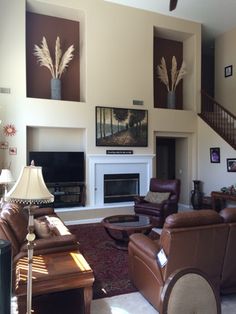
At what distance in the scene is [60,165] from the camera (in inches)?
259

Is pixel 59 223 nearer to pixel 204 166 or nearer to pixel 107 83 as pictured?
pixel 107 83

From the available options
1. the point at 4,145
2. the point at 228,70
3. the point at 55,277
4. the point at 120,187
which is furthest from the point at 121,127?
the point at 55,277

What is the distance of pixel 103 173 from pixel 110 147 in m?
0.69

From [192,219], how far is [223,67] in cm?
768

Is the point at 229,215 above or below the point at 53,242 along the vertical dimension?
above

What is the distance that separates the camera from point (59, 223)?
4141 mm

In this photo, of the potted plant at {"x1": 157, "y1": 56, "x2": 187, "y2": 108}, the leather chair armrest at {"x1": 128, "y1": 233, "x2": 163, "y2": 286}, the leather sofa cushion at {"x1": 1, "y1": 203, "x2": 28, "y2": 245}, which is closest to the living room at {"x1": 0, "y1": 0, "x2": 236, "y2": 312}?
the potted plant at {"x1": 157, "y1": 56, "x2": 187, "y2": 108}

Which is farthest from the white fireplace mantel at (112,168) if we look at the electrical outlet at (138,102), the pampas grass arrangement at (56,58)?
the pampas grass arrangement at (56,58)

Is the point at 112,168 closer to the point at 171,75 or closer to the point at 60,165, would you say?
the point at 60,165

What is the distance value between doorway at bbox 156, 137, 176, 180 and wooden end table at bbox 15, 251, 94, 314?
21.8 feet

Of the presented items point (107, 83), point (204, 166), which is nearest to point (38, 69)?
point (107, 83)

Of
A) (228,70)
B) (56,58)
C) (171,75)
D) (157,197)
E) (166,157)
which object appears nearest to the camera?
(157,197)

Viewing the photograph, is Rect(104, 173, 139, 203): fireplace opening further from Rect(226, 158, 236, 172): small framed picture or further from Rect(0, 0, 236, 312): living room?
Rect(226, 158, 236, 172): small framed picture

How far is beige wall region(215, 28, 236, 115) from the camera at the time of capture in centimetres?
858
